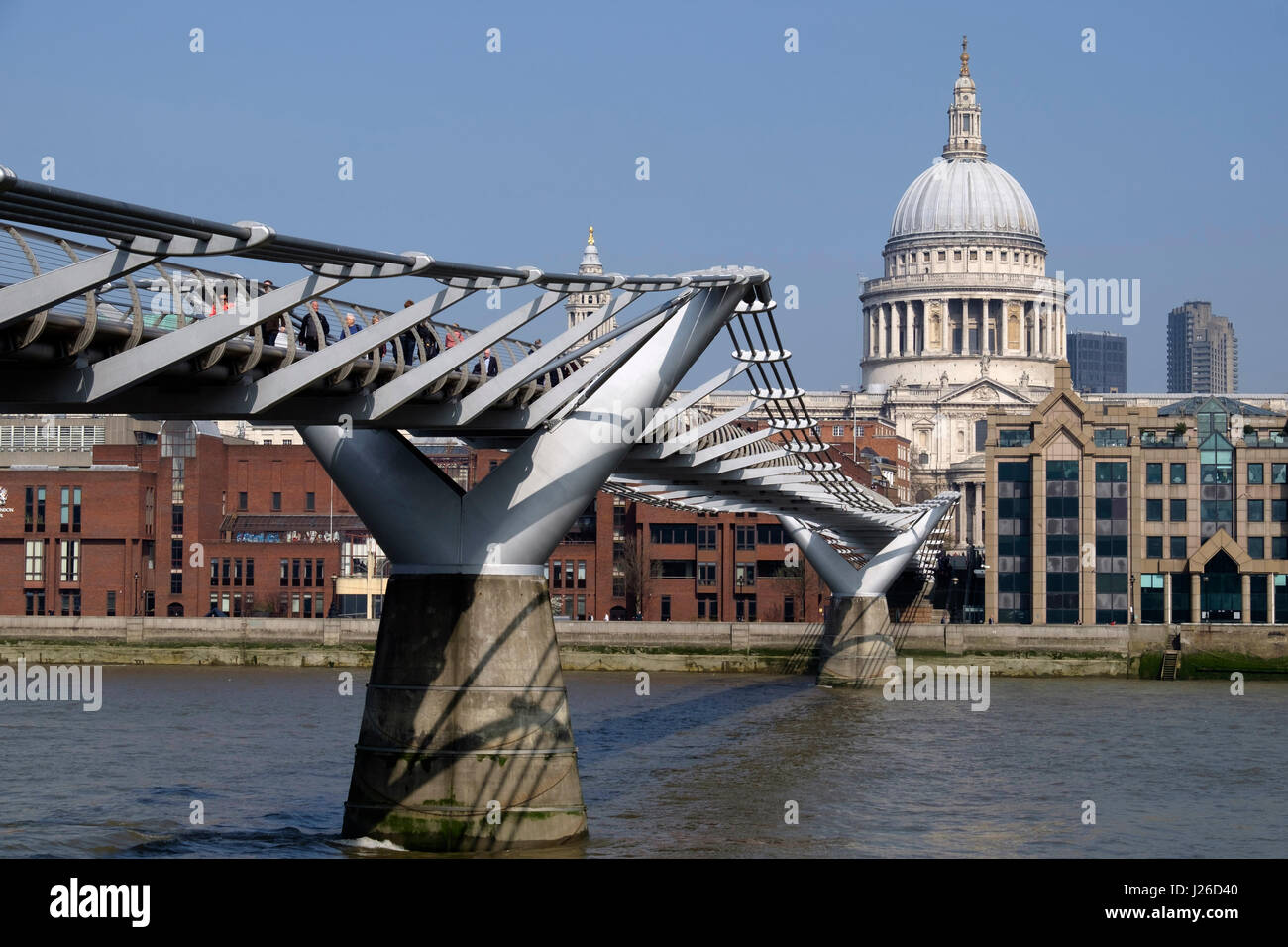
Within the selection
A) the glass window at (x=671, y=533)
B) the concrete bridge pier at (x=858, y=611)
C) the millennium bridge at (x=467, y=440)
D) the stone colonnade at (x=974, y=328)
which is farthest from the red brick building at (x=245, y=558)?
the stone colonnade at (x=974, y=328)

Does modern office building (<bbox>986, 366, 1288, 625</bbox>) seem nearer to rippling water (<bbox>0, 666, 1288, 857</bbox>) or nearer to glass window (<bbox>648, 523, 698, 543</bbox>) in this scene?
glass window (<bbox>648, 523, 698, 543</bbox>)

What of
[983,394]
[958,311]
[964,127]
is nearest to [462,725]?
[983,394]

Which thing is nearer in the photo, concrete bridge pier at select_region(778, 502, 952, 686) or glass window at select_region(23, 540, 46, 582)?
concrete bridge pier at select_region(778, 502, 952, 686)

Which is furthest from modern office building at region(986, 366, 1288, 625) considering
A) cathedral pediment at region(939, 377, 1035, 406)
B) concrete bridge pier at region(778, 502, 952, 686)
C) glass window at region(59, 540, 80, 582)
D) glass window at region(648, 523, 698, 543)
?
cathedral pediment at region(939, 377, 1035, 406)

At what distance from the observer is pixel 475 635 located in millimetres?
24359

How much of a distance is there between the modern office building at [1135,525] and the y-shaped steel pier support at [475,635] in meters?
47.3

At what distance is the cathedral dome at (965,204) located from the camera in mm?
161375

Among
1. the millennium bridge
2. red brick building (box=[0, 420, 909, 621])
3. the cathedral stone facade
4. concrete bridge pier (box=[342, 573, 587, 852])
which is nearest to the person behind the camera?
the millennium bridge

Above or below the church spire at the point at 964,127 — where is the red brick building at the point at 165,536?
below

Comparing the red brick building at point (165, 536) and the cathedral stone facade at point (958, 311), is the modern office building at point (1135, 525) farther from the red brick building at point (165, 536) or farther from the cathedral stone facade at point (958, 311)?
the cathedral stone facade at point (958, 311)

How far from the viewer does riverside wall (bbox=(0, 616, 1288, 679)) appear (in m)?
65.2

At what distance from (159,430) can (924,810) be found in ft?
203

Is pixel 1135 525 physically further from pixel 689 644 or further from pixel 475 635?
pixel 475 635

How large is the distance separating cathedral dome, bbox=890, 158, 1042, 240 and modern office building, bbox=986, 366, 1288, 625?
8999cm
